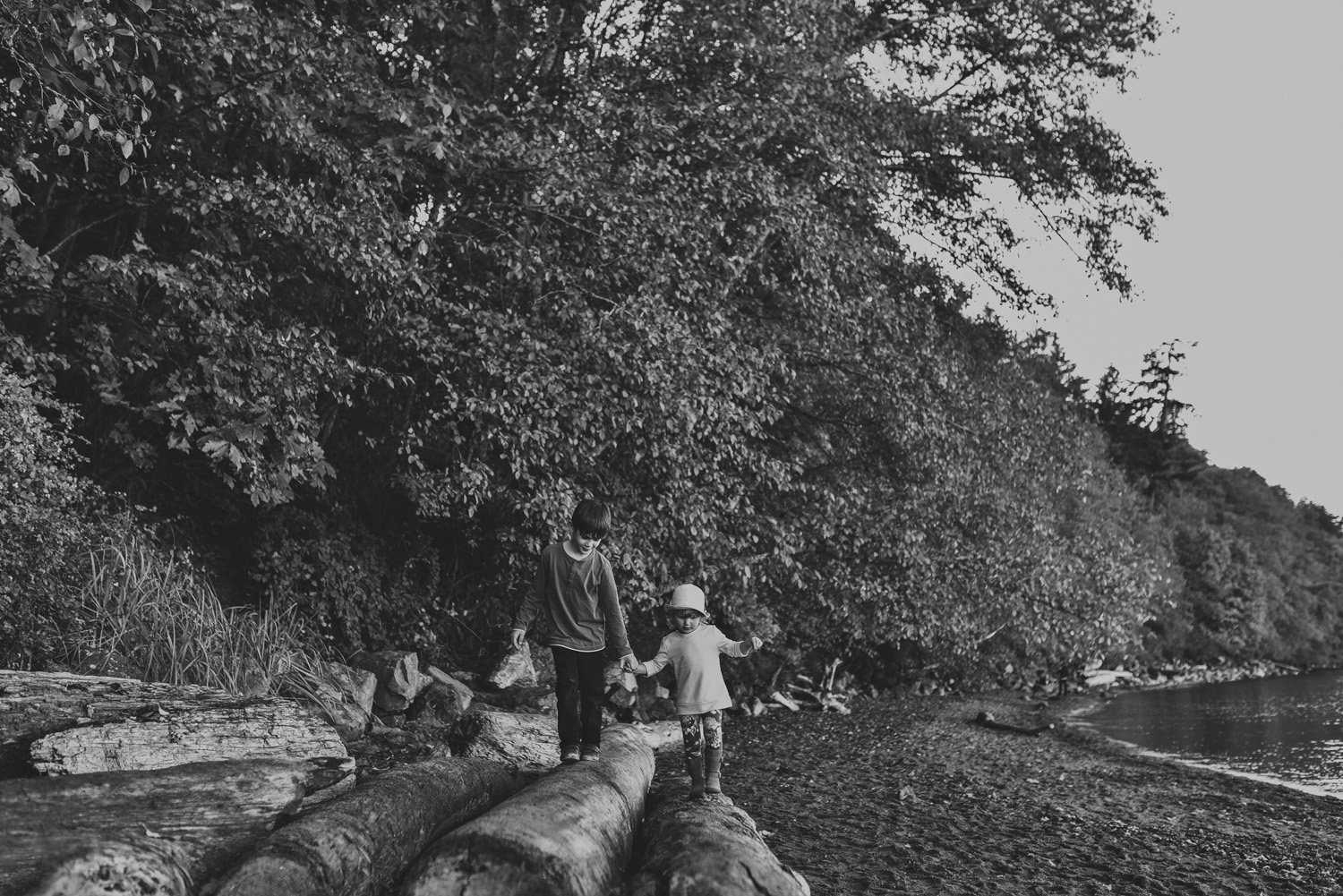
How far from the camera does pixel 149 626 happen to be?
837 cm

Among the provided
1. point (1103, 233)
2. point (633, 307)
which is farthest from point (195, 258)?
point (1103, 233)

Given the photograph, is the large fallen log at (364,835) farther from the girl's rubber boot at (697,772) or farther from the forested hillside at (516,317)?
the forested hillside at (516,317)

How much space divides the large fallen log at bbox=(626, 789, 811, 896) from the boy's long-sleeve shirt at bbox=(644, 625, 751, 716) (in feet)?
2.76

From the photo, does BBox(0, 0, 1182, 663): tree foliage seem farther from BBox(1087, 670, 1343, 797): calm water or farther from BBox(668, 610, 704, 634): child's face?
BBox(668, 610, 704, 634): child's face

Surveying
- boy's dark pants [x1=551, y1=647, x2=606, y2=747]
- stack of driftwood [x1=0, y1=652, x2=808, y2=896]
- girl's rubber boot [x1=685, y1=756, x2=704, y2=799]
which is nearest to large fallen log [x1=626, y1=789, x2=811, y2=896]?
stack of driftwood [x1=0, y1=652, x2=808, y2=896]

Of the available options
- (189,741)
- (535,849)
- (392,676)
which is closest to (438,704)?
(392,676)

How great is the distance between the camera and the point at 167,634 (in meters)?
8.40

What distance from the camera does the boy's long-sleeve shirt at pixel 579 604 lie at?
6.81m

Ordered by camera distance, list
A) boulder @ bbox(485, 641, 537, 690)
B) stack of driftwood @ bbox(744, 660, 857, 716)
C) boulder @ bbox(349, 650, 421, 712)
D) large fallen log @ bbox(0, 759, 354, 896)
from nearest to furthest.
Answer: large fallen log @ bbox(0, 759, 354, 896)
boulder @ bbox(349, 650, 421, 712)
boulder @ bbox(485, 641, 537, 690)
stack of driftwood @ bbox(744, 660, 857, 716)

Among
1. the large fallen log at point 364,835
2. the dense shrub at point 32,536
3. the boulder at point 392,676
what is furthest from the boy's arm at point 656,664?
the boulder at point 392,676

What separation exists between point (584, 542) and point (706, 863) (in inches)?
116

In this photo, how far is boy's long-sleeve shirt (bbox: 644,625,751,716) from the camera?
5965 millimetres

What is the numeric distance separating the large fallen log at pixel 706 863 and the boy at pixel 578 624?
64.0 inches

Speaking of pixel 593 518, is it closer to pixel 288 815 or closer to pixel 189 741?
pixel 288 815
